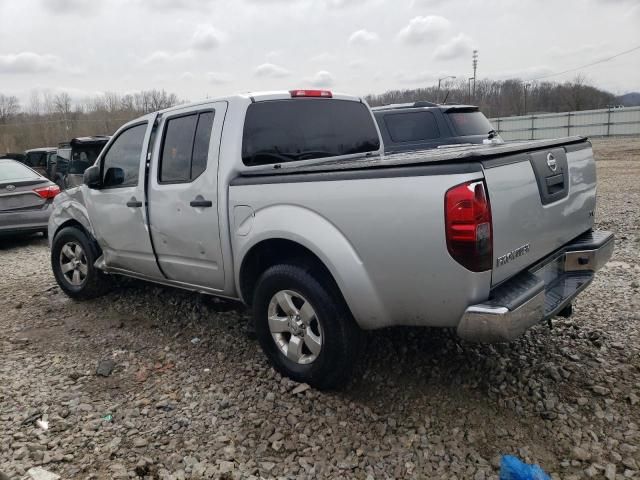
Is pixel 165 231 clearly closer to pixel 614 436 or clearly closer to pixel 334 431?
pixel 334 431

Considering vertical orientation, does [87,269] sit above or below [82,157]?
below

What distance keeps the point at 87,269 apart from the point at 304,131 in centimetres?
287

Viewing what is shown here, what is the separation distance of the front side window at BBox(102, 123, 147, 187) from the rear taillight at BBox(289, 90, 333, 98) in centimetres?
140

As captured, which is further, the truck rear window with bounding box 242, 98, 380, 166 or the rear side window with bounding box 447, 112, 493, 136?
the rear side window with bounding box 447, 112, 493, 136

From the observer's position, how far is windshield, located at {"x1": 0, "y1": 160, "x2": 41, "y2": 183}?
348 inches

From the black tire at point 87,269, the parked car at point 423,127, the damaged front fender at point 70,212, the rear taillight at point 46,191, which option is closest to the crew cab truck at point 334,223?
the damaged front fender at point 70,212

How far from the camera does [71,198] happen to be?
553 cm

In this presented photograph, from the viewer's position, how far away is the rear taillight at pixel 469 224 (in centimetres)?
256

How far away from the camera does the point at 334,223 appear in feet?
10.0

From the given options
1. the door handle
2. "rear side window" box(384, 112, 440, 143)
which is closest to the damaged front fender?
the door handle

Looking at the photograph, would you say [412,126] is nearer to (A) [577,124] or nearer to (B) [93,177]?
(B) [93,177]

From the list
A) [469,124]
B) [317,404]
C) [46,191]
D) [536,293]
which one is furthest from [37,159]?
[536,293]

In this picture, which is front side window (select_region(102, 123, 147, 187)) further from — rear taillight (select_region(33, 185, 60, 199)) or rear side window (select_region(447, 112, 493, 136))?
rear side window (select_region(447, 112, 493, 136))

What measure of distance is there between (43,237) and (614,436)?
32.8ft
